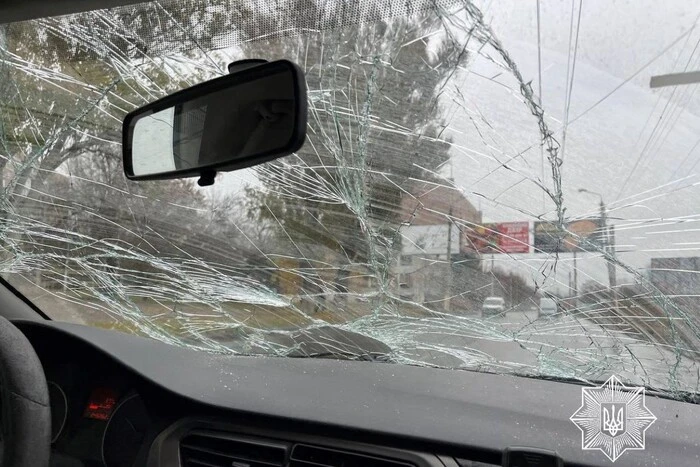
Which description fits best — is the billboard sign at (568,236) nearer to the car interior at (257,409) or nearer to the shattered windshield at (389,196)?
the shattered windshield at (389,196)

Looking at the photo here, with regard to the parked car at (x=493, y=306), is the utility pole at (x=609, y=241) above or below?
above

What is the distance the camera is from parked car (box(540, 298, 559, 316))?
2781 mm

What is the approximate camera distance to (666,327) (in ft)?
8.42

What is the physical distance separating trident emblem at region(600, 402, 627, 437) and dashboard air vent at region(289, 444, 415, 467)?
0.71 m

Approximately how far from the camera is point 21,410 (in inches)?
89.0

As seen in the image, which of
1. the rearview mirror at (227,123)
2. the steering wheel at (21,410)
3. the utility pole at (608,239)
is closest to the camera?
the rearview mirror at (227,123)

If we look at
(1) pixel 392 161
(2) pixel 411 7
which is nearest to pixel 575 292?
(1) pixel 392 161

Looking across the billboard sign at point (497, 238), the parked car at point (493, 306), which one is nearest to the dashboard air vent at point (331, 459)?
the parked car at point (493, 306)

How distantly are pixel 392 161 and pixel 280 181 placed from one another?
2.03ft

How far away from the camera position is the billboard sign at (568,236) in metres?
2.57

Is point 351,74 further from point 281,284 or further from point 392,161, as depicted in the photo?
point 281,284

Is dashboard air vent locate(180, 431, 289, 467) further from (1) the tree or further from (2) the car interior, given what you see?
(1) the tree

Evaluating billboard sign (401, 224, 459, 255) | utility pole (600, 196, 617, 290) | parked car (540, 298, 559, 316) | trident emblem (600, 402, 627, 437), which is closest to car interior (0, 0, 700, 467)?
trident emblem (600, 402, 627, 437)

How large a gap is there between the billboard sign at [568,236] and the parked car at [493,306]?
32 centimetres
